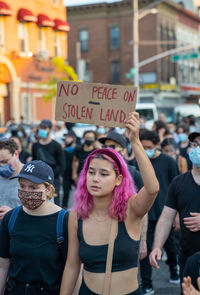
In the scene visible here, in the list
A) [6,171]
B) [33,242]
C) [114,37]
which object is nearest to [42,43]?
[114,37]

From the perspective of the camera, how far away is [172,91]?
1850 inches

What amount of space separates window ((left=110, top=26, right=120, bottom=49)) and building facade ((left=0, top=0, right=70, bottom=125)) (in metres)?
12.7

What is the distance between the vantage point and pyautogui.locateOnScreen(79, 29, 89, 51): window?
46.3m

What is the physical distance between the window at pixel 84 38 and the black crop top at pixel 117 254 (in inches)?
1742

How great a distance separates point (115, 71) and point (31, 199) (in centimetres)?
4313

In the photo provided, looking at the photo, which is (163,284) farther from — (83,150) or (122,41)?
(122,41)

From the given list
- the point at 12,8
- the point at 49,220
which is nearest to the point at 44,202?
the point at 49,220

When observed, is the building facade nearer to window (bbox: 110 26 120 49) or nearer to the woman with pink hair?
window (bbox: 110 26 120 49)

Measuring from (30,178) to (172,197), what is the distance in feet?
4.70

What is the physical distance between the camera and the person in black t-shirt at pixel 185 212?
13.6 feet

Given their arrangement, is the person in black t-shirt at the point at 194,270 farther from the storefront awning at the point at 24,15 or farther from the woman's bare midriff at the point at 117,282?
the storefront awning at the point at 24,15

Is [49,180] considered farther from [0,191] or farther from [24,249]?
[0,191]

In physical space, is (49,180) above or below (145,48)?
below

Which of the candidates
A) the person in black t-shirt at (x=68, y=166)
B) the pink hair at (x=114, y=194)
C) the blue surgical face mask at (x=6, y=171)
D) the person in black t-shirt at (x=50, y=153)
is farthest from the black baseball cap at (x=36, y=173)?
the person in black t-shirt at (x=68, y=166)
